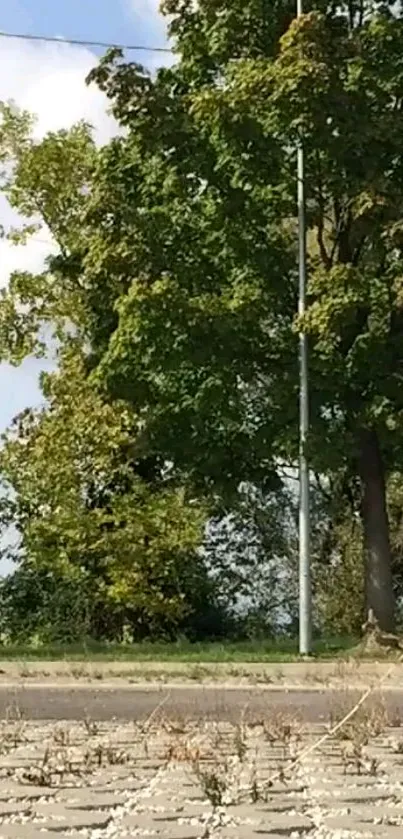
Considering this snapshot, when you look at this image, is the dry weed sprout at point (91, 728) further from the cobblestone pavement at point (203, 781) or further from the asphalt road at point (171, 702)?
the asphalt road at point (171, 702)

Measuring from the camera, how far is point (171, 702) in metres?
12.3

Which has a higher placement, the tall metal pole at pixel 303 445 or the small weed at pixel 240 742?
the tall metal pole at pixel 303 445

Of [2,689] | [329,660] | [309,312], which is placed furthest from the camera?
[309,312]

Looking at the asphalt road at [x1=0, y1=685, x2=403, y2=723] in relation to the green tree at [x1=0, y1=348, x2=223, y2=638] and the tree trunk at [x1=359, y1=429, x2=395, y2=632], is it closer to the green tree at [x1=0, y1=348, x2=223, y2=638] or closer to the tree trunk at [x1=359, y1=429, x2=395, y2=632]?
the tree trunk at [x1=359, y1=429, x2=395, y2=632]

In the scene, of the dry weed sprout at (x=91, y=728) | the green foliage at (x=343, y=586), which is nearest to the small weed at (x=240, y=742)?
the dry weed sprout at (x=91, y=728)

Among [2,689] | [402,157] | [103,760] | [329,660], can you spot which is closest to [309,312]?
[402,157]

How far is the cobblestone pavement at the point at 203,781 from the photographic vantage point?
5.26m

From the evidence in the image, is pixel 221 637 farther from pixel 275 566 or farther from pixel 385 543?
pixel 385 543

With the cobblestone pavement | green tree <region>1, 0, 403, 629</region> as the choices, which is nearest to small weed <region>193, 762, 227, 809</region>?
the cobblestone pavement

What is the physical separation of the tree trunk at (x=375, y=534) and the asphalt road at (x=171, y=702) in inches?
351

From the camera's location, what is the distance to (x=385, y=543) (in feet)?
76.9

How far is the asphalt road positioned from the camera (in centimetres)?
1080

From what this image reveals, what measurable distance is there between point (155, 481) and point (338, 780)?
81.6 ft

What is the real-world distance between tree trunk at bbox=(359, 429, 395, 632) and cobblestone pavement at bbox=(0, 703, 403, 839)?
14.0m
